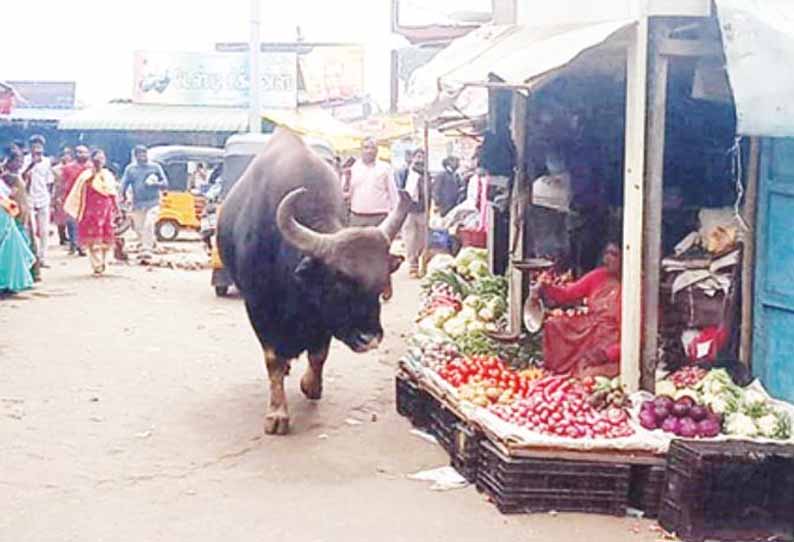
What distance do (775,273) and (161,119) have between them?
28335 millimetres

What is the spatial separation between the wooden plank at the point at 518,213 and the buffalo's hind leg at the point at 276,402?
1.78 meters

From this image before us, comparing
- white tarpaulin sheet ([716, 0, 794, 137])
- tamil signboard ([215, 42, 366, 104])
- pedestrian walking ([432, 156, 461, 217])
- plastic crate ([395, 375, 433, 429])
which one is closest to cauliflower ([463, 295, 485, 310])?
plastic crate ([395, 375, 433, 429])

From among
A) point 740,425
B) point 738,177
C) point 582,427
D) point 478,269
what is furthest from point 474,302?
point 740,425

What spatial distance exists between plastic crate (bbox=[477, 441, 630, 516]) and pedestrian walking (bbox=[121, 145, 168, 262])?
13635mm

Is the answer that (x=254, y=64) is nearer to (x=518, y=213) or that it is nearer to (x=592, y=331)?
(x=518, y=213)

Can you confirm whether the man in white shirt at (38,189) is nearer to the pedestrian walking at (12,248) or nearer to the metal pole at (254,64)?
the pedestrian walking at (12,248)


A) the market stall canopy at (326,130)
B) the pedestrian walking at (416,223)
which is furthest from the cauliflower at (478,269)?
the market stall canopy at (326,130)

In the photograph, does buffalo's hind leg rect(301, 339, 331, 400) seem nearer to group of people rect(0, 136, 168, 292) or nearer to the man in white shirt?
group of people rect(0, 136, 168, 292)

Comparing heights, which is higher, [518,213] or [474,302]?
[518,213]

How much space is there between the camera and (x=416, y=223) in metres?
17.2

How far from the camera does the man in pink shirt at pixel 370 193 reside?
49.6 ft

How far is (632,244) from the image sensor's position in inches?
267

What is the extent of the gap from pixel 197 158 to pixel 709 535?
21058 millimetres

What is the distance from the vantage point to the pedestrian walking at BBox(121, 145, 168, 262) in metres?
19.5
